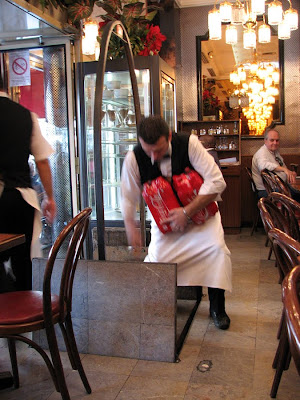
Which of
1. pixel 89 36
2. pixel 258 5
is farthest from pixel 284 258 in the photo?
pixel 258 5

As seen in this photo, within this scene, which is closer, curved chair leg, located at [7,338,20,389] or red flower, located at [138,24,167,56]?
curved chair leg, located at [7,338,20,389]

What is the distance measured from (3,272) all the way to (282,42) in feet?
19.8

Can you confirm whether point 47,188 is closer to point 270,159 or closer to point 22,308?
point 22,308

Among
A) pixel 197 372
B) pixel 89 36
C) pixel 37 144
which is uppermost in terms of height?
pixel 89 36

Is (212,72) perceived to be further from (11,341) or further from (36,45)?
(11,341)

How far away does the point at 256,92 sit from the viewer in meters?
7.16

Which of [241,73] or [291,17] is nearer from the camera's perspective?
[291,17]

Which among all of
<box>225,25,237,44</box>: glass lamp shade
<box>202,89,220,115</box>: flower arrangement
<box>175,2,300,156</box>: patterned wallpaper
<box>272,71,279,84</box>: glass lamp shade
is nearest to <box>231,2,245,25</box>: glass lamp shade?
<box>225,25,237,44</box>: glass lamp shade

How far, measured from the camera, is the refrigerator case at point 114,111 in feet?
14.9

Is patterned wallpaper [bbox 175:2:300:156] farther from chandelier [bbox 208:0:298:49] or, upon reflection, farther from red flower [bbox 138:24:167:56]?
red flower [bbox 138:24:167:56]

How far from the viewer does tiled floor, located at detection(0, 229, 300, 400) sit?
2.29 metres

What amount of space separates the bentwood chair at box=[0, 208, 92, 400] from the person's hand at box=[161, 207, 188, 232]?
0.69m

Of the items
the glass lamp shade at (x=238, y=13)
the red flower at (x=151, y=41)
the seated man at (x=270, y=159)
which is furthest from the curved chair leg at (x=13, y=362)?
the seated man at (x=270, y=159)

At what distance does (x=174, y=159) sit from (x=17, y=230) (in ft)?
3.31
